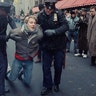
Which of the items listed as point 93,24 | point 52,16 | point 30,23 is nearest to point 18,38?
point 30,23

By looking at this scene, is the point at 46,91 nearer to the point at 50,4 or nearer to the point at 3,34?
the point at 3,34

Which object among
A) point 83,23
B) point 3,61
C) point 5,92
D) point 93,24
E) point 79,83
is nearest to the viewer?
point 3,61

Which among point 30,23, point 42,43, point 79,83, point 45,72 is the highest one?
point 30,23

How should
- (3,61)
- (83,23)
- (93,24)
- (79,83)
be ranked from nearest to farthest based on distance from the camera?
(3,61) < (79,83) < (93,24) < (83,23)

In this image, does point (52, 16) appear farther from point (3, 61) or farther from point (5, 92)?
point (5, 92)

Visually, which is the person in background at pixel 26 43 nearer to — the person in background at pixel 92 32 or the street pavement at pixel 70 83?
the street pavement at pixel 70 83

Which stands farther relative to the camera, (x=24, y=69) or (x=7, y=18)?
(x=24, y=69)

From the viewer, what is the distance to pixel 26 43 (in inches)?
242

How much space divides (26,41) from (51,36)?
0.52 metres

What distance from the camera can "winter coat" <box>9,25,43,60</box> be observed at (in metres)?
5.95

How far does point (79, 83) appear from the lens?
716 centimetres

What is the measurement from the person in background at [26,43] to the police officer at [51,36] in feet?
0.45

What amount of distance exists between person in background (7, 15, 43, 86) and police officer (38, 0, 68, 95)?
14 cm

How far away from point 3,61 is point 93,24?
3.49 m
